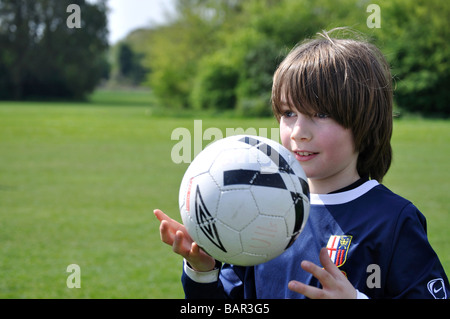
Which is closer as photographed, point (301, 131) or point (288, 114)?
point (301, 131)

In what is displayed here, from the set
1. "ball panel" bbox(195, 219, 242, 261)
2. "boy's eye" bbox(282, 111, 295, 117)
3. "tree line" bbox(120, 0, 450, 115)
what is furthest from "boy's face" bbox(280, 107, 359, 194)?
"tree line" bbox(120, 0, 450, 115)

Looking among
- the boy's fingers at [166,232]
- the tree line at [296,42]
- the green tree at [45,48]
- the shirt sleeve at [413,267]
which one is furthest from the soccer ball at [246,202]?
the green tree at [45,48]

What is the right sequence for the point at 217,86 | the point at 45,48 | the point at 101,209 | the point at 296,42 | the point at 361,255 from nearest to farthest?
the point at 361,255, the point at 101,209, the point at 296,42, the point at 217,86, the point at 45,48

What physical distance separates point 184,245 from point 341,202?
632mm

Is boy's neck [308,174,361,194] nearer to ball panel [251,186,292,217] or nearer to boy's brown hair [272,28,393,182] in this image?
boy's brown hair [272,28,393,182]

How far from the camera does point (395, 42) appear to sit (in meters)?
29.5

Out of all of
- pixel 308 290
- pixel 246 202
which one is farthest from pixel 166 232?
pixel 308 290

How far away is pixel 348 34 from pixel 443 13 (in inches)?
1213

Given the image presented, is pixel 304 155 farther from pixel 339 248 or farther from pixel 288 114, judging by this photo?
pixel 339 248

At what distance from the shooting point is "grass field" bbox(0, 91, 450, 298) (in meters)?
4.72

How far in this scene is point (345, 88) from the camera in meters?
1.91

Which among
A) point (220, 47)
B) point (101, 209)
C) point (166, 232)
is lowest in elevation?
point (101, 209)

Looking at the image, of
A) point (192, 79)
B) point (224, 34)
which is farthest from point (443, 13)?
point (192, 79)

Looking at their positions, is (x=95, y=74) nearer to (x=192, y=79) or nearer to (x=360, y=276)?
(x=192, y=79)
